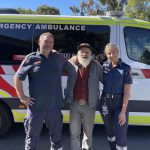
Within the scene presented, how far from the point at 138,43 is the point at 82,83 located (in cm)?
158

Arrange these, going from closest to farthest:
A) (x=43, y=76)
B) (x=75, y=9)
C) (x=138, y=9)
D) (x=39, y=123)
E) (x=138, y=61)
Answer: (x=43, y=76) < (x=39, y=123) < (x=138, y=61) < (x=138, y=9) < (x=75, y=9)

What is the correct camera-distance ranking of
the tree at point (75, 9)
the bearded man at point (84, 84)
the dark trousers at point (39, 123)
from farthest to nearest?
the tree at point (75, 9) < the bearded man at point (84, 84) < the dark trousers at point (39, 123)


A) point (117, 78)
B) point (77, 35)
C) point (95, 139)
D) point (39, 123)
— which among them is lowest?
point (95, 139)

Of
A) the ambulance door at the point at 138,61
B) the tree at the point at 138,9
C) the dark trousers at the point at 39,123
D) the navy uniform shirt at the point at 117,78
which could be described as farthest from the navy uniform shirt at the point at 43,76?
the tree at the point at 138,9

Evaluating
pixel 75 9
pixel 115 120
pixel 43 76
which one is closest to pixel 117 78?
pixel 115 120

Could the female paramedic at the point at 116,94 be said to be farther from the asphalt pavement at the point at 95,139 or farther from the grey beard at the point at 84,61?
the asphalt pavement at the point at 95,139

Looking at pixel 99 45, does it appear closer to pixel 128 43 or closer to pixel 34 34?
pixel 128 43

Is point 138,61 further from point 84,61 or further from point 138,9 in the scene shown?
point 138,9

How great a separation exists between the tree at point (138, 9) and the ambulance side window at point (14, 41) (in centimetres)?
1935

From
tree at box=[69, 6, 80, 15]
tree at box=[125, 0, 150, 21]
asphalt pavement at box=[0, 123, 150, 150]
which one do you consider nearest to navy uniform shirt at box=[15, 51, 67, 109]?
asphalt pavement at box=[0, 123, 150, 150]

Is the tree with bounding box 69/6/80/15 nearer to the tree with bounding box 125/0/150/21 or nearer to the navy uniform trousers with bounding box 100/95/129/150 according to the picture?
the tree with bounding box 125/0/150/21

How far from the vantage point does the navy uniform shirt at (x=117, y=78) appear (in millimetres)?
4992

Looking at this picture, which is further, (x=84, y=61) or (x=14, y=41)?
(x=14, y=41)

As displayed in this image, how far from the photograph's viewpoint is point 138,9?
25.4 meters
